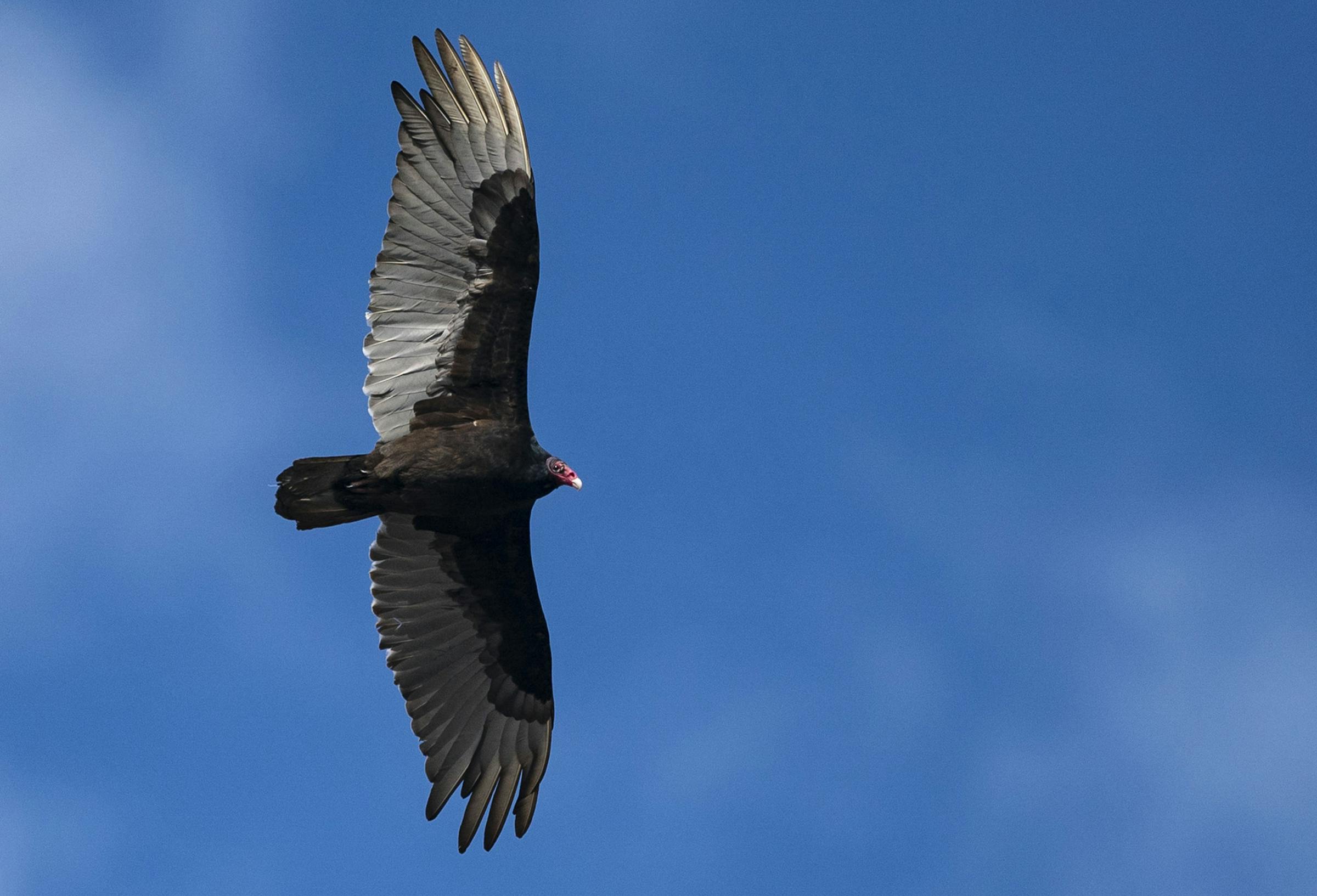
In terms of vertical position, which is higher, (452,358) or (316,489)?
(452,358)

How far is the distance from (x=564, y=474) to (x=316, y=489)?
157 cm

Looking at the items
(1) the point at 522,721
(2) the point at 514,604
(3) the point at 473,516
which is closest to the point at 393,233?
(3) the point at 473,516

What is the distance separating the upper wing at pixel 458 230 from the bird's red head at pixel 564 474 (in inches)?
30.1

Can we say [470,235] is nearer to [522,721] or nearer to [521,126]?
[521,126]

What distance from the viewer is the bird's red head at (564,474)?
30.0ft

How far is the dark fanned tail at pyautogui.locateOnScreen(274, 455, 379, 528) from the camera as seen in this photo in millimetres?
8617

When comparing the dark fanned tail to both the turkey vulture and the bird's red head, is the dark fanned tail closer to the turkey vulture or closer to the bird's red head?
the turkey vulture

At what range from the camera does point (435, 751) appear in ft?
30.6

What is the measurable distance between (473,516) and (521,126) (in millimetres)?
2515

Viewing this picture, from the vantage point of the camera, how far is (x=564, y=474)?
9203 mm

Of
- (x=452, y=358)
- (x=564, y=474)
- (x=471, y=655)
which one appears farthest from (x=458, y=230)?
(x=471, y=655)

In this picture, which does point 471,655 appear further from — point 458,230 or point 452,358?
point 458,230

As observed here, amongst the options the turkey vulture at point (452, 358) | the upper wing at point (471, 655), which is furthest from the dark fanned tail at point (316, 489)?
the upper wing at point (471, 655)

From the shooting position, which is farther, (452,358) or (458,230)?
(452,358)
